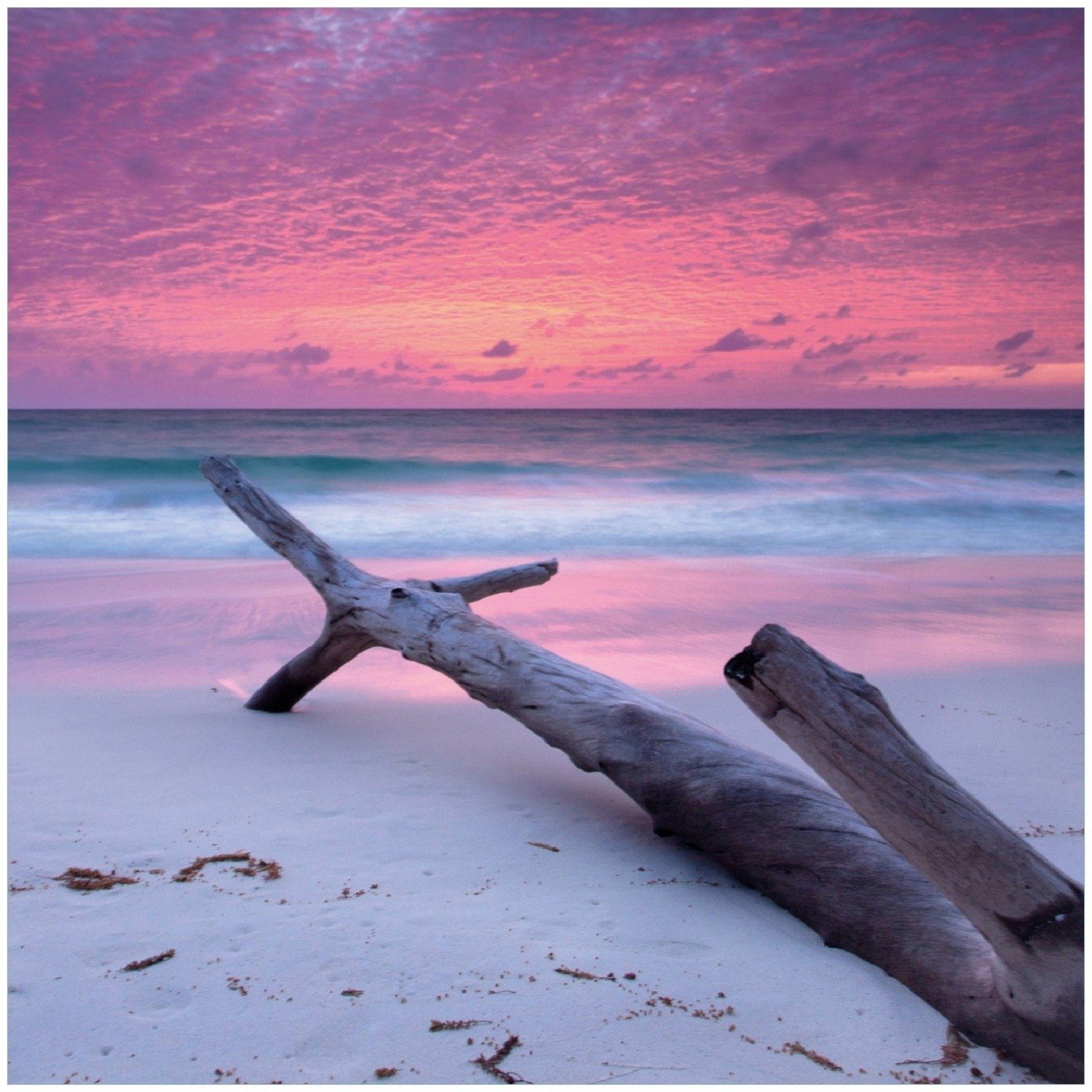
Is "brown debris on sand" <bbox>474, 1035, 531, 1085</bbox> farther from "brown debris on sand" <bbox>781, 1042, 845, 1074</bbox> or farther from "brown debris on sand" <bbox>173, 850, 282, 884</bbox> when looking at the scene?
"brown debris on sand" <bbox>173, 850, 282, 884</bbox>

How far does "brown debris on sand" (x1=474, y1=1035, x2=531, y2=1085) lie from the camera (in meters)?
1.94

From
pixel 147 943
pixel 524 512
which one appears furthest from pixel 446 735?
pixel 524 512

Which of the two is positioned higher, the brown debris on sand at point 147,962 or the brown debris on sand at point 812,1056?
the brown debris on sand at point 147,962

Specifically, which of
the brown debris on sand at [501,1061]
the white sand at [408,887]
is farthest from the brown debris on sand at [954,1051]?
the brown debris on sand at [501,1061]

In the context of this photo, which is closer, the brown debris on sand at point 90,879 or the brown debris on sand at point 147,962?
the brown debris on sand at point 147,962

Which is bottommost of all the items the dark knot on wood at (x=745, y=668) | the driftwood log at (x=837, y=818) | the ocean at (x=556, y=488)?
the driftwood log at (x=837, y=818)

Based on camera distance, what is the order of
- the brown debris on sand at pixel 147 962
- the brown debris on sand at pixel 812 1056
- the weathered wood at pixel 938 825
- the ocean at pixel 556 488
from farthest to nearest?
the ocean at pixel 556 488, the brown debris on sand at pixel 147 962, the brown debris on sand at pixel 812 1056, the weathered wood at pixel 938 825

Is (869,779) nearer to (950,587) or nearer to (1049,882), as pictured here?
(1049,882)

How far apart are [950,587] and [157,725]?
23.6 feet

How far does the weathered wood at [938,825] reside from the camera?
192 centimetres

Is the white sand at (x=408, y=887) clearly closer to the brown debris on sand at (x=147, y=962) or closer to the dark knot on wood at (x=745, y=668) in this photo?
the brown debris on sand at (x=147, y=962)

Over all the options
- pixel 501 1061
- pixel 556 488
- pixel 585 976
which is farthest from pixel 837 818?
pixel 556 488

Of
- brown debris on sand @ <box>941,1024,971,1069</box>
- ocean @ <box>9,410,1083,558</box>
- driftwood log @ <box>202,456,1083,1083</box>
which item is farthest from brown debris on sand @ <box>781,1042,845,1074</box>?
ocean @ <box>9,410,1083,558</box>

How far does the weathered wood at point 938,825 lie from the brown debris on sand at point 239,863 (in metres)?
1.64
